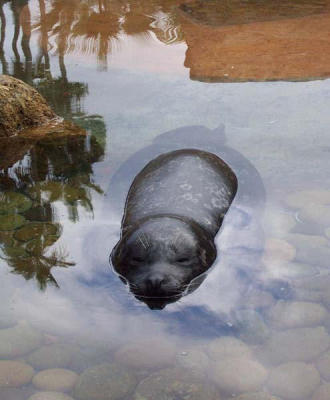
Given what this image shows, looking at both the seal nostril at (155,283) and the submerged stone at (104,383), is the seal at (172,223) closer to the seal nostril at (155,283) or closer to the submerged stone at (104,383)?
the seal nostril at (155,283)

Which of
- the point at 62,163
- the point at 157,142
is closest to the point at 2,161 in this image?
the point at 62,163

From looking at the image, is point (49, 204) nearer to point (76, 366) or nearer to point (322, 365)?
point (76, 366)

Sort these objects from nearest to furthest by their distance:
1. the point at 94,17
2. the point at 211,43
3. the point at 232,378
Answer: the point at 232,378
the point at 211,43
the point at 94,17

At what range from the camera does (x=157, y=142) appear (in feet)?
19.9

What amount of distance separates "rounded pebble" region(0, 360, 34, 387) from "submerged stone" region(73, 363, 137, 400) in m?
0.28

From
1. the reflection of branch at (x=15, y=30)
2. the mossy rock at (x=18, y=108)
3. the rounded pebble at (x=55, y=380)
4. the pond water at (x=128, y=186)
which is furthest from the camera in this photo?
the reflection of branch at (x=15, y=30)

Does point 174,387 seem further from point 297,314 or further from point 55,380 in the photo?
point 297,314

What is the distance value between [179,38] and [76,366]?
5995 mm

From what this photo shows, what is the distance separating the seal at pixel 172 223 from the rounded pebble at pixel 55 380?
2.30ft

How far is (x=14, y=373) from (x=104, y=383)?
0.48 metres

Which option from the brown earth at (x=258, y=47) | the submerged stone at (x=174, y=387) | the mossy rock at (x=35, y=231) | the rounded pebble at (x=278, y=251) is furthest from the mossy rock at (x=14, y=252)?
the brown earth at (x=258, y=47)

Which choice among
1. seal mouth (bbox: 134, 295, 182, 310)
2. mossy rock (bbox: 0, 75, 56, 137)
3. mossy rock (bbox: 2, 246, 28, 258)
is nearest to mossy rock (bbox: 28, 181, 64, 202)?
mossy rock (bbox: 2, 246, 28, 258)

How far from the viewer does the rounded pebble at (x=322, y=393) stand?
10.3 ft

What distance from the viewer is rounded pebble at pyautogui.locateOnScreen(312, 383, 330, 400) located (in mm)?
3127
